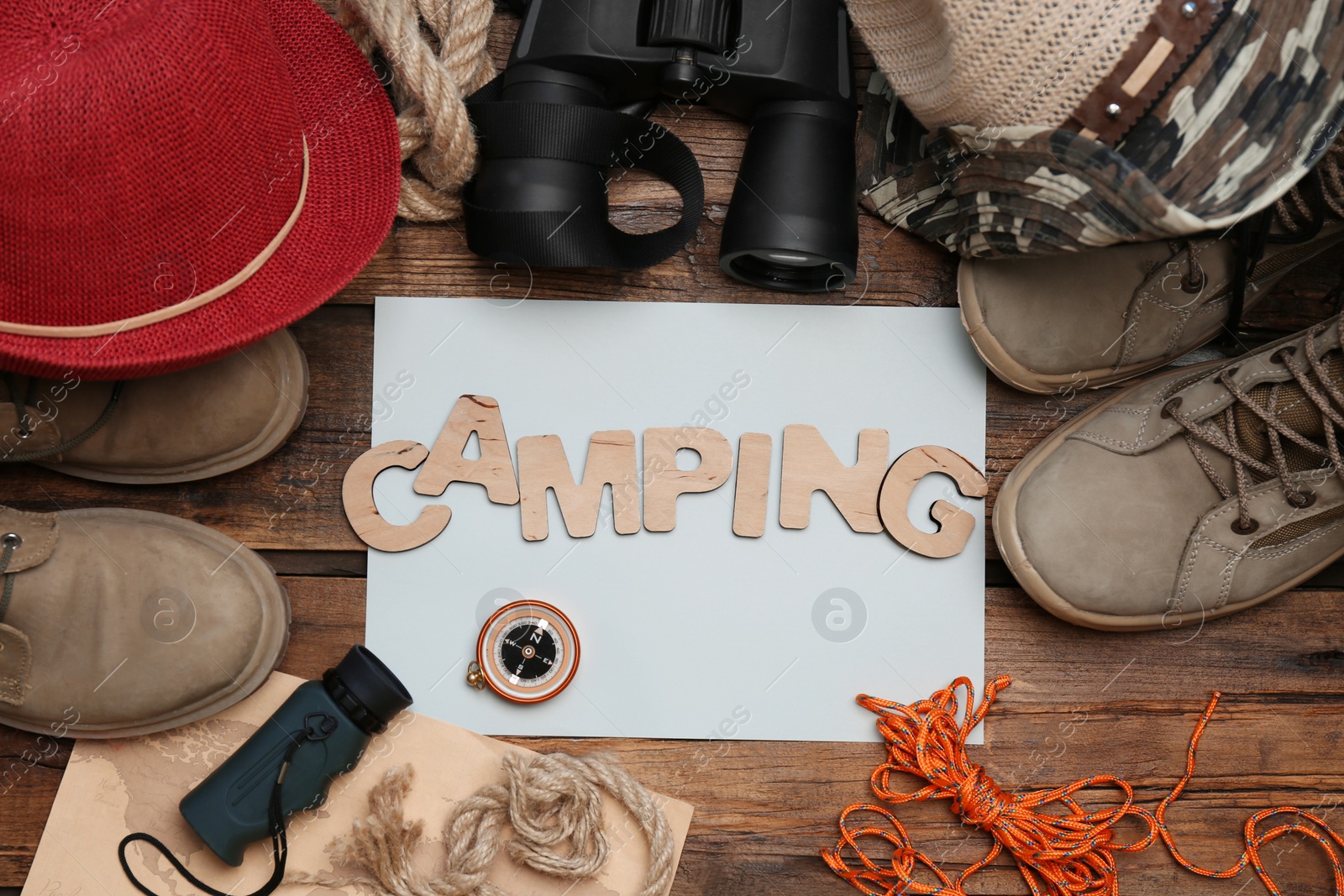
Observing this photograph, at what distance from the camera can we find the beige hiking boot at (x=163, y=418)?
2.64 ft

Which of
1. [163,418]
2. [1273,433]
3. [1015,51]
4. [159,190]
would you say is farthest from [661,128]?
[1273,433]

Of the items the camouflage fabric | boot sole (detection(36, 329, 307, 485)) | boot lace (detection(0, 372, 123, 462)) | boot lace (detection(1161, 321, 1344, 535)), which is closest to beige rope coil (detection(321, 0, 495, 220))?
boot sole (detection(36, 329, 307, 485))

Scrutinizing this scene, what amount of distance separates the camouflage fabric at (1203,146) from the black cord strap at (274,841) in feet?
2.56

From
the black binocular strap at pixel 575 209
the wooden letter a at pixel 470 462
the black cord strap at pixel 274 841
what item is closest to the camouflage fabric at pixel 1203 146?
the black binocular strap at pixel 575 209

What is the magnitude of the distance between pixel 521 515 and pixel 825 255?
389mm

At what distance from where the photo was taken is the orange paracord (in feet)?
2.80

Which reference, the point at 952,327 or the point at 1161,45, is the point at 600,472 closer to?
the point at 952,327

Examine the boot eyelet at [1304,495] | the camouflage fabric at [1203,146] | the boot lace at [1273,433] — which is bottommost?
the boot eyelet at [1304,495]

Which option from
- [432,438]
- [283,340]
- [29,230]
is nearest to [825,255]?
[432,438]

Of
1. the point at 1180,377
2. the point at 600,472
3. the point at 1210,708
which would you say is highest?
the point at 1180,377

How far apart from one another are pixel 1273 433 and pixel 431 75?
0.87 meters

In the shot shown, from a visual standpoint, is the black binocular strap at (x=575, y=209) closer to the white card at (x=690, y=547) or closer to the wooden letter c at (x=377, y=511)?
the white card at (x=690, y=547)

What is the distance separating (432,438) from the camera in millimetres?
879

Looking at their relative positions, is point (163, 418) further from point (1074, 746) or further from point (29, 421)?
point (1074, 746)
